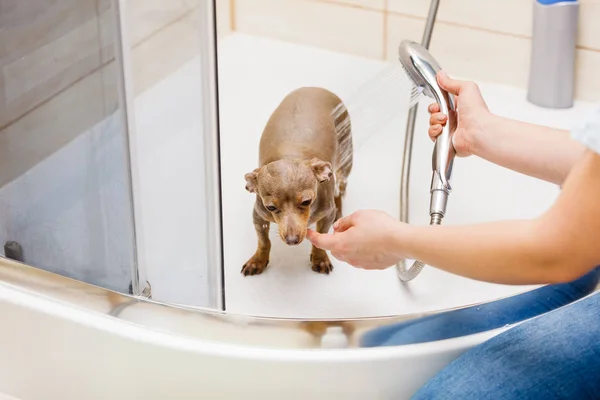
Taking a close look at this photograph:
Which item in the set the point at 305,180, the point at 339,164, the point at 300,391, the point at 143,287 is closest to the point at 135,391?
the point at 143,287

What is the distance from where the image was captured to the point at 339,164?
1791mm

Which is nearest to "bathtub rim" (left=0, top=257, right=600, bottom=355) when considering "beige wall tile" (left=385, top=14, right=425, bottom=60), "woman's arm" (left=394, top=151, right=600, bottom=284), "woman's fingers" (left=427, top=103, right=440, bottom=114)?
"woman's arm" (left=394, top=151, right=600, bottom=284)

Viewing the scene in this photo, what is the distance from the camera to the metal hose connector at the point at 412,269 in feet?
4.84

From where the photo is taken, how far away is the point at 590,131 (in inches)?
38.2

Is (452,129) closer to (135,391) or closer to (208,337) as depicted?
(208,337)

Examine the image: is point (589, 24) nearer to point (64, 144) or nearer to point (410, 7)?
point (410, 7)

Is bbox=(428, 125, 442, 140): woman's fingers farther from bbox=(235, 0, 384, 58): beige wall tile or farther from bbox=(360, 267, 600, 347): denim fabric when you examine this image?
bbox=(235, 0, 384, 58): beige wall tile

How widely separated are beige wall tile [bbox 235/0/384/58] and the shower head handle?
0.57 m

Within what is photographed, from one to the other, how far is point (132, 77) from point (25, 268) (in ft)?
1.13

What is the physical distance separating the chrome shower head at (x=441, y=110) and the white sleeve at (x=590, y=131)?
20.0 inches

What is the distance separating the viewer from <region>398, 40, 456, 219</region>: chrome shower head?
151cm

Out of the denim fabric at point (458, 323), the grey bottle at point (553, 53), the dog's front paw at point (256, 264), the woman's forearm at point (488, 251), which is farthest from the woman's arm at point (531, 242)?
the grey bottle at point (553, 53)

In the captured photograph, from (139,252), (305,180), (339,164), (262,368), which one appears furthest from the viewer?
(339,164)

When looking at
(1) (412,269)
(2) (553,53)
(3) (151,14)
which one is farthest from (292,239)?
(2) (553,53)
